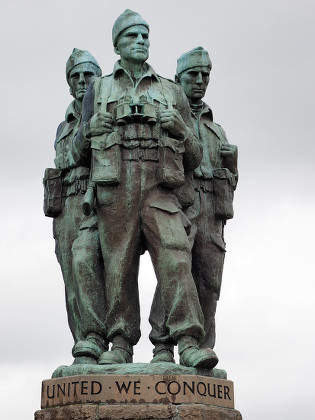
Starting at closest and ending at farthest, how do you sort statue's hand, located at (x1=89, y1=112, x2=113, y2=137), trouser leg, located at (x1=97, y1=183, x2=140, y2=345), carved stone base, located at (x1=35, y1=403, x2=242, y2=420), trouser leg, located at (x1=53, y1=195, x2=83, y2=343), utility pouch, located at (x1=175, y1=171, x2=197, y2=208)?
carved stone base, located at (x1=35, y1=403, x2=242, y2=420)
trouser leg, located at (x1=97, y1=183, x2=140, y2=345)
statue's hand, located at (x1=89, y1=112, x2=113, y2=137)
utility pouch, located at (x1=175, y1=171, x2=197, y2=208)
trouser leg, located at (x1=53, y1=195, x2=83, y2=343)

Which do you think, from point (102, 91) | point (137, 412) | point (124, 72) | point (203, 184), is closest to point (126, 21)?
point (124, 72)

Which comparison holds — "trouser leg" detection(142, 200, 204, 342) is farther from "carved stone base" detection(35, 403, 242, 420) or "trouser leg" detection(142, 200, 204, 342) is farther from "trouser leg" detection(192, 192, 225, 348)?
"trouser leg" detection(192, 192, 225, 348)

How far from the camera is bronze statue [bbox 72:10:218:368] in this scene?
14.8m

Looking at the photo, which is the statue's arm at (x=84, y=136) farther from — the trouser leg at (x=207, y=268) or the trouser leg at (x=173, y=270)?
the trouser leg at (x=207, y=268)

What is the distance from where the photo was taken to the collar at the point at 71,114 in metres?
17.1

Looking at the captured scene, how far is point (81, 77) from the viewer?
1700 cm

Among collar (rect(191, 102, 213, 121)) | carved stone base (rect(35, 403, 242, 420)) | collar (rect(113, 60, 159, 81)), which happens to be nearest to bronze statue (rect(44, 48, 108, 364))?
carved stone base (rect(35, 403, 242, 420))

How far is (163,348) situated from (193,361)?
0.85 metres

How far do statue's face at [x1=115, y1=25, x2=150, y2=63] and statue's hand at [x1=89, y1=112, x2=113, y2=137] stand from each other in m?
0.75

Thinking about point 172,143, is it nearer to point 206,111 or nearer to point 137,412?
point 206,111

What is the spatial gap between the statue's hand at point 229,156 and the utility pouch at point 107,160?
2.37 m

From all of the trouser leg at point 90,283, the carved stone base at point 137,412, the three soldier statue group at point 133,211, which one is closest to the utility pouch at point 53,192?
the three soldier statue group at point 133,211

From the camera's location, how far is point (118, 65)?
15.5 metres

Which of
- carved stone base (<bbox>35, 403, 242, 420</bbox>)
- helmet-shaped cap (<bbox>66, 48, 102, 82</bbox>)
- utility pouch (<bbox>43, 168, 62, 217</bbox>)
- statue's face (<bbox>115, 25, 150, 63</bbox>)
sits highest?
helmet-shaped cap (<bbox>66, 48, 102, 82</bbox>)
